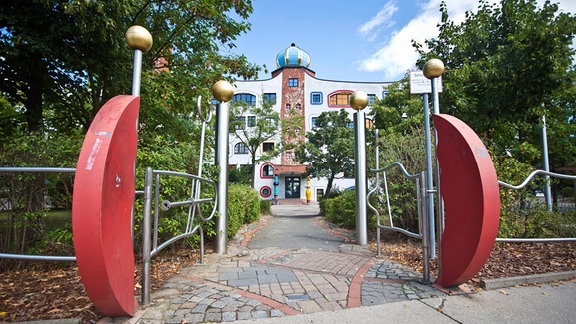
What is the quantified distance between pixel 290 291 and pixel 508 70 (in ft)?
23.2

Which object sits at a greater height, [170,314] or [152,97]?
[152,97]

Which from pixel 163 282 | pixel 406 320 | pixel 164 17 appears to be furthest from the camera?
pixel 164 17

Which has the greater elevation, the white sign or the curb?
the white sign

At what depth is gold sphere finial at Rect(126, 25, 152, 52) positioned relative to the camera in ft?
8.81

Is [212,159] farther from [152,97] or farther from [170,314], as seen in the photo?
[170,314]

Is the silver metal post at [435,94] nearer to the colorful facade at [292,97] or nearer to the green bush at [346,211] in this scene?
the green bush at [346,211]

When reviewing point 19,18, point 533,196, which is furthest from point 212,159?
point 533,196

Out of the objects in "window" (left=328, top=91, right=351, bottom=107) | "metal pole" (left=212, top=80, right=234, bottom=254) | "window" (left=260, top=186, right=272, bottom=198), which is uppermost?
"window" (left=328, top=91, right=351, bottom=107)

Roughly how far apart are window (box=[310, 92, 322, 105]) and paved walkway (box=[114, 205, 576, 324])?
29.8 m

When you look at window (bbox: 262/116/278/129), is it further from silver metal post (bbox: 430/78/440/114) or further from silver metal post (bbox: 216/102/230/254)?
silver metal post (bbox: 430/78/440/114)

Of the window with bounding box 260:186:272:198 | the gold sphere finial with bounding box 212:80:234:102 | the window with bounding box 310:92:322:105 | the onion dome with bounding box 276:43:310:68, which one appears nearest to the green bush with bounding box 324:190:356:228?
the gold sphere finial with bounding box 212:80:234:102

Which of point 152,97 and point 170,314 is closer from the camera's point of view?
point 170,314

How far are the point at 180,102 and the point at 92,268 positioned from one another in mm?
6913

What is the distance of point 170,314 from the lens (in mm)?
2383
